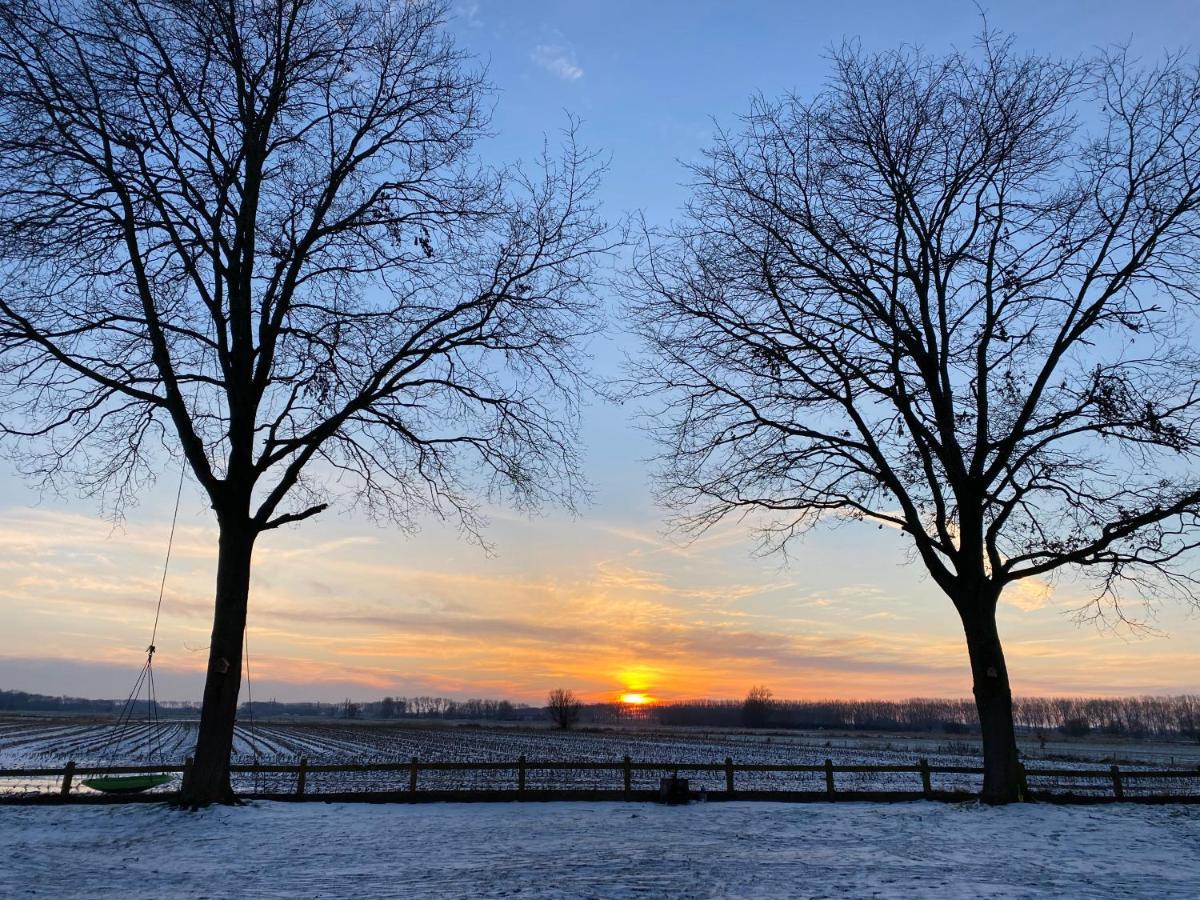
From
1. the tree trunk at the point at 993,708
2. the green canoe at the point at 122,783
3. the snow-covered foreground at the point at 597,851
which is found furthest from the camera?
the tree trunk at the point at 993,708

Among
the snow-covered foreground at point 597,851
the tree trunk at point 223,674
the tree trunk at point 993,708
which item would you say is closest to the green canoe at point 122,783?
the snow-covered foreground at point 597,851

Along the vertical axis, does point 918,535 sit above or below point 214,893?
above

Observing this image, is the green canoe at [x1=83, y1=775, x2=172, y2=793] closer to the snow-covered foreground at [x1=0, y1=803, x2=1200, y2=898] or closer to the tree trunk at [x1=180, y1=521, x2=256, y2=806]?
the snow-covered foreground at [x1=0, y1=803, x2=1200, y2=898]

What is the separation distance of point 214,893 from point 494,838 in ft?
15.0

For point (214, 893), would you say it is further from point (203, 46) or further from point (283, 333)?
point (203, 46)

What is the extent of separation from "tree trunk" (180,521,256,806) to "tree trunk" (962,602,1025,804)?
14467 mm

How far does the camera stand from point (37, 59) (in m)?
14.6

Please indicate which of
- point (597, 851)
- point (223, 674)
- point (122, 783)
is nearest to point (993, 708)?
point (597, 851)

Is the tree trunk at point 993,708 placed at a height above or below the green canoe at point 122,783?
above

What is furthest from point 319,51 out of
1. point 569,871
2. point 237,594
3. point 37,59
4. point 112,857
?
point 569,871

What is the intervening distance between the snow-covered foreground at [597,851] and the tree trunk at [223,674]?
68 cm

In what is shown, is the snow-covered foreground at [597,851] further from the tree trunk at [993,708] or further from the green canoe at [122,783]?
the tree trunk at [993,708]

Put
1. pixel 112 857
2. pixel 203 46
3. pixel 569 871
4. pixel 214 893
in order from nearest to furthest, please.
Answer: pixel 214 893 → pixel 569 871 → pixel 112 857 → pixel 203 46

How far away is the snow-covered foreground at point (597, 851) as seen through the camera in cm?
931
